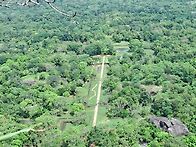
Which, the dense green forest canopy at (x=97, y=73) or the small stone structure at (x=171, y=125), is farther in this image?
the small stone structure at (x=171, y=125)

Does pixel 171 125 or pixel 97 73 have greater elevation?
pixel 171 125

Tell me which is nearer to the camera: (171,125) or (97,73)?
(171,125)

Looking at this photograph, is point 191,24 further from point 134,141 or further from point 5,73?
point 134,141

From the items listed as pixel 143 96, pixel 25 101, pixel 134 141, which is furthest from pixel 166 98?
pixel 25 101

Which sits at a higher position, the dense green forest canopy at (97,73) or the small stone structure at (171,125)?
the small stone structure at (171,125)
